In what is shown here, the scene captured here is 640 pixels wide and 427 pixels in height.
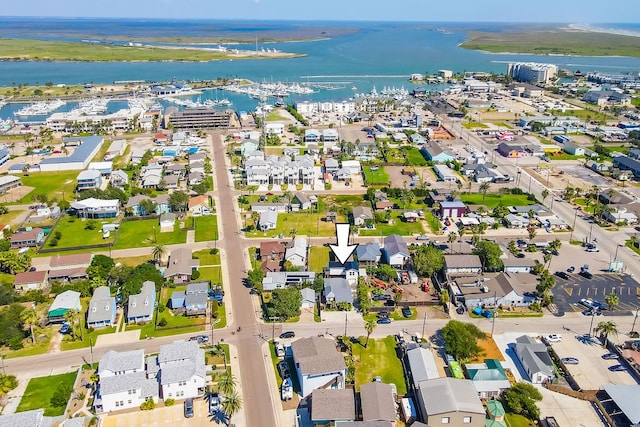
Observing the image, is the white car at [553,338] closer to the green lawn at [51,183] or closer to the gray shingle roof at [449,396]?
the gray shingle roof at [449,396]

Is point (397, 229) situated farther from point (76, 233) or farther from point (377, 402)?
point (76, 233)

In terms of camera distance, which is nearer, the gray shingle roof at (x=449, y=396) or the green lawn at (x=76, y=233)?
the gray shingle roof at (x=449, y=396)

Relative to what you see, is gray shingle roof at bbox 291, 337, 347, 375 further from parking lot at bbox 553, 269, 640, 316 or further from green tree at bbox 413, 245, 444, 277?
parking lot at bbox 553, 269, 640, 316

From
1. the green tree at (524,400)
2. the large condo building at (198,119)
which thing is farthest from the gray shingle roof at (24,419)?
the large condo building at (198,119)

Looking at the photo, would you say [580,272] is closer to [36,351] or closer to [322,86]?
[36,351]

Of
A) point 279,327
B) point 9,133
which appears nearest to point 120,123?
point 9,133

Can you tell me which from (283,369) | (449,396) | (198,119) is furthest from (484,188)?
(198,119)
